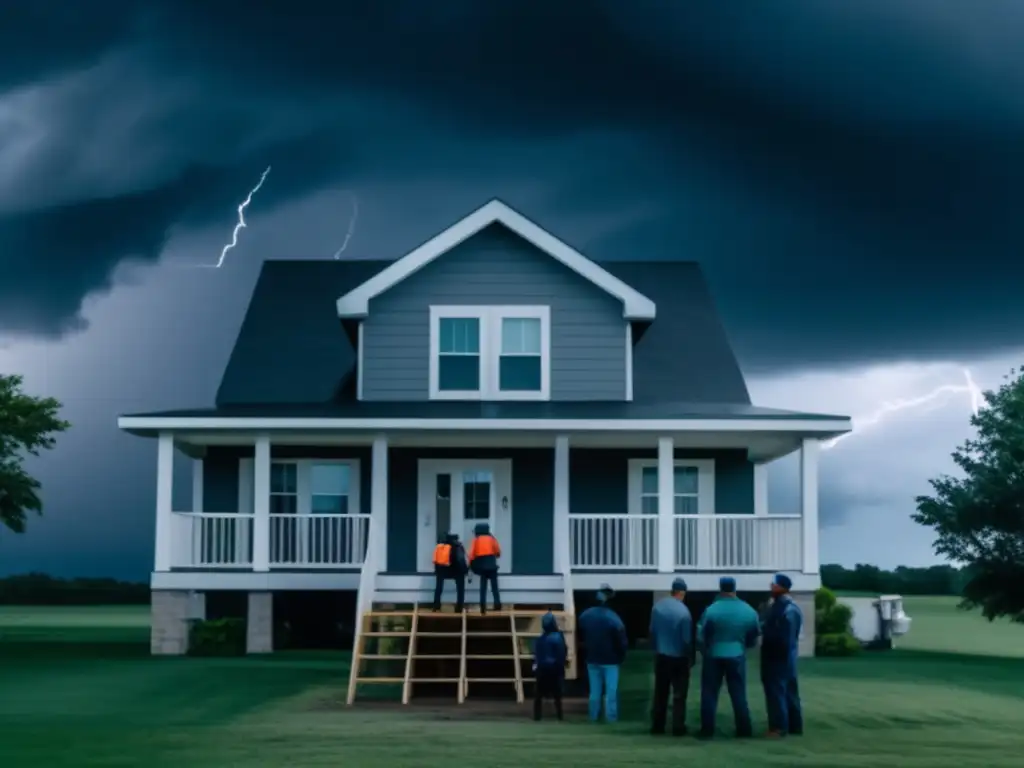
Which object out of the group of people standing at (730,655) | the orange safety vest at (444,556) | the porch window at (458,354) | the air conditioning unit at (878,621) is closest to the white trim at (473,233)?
the porch window at (458,354)

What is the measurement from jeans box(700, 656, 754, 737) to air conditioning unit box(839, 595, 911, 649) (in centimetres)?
1909

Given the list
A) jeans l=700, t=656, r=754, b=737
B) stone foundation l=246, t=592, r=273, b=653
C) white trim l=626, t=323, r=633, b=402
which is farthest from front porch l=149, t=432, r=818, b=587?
jeans l=700, t=656, r=754, b=737

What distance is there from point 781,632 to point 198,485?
18.9 meters

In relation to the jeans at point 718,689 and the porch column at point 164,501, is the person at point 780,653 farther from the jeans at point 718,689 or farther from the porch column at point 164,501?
the porch column at point 164,501

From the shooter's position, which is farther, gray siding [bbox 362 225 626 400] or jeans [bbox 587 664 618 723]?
gray siding [bbox 362 225 626 400]

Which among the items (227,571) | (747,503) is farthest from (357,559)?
(747,503)

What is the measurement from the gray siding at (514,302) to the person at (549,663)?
1208 cm

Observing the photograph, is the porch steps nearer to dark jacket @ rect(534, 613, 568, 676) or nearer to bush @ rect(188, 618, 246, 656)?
dark jacket @ rect(534, 613, 568, 676)

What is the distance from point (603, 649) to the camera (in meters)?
20.0

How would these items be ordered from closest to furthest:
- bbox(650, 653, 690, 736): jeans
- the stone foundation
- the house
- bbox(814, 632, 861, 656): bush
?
1. bbox(650, 653, 690, 736): jeans
2. the house
3. the stone foundation
4. bbox(814, 632, 861, 656): bush

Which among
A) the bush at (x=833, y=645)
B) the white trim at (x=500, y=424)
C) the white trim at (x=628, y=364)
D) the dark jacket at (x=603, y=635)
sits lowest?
the bush at (x=833, y=645)

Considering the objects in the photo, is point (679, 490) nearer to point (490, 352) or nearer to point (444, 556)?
point (490, 352)

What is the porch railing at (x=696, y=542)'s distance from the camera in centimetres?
3039

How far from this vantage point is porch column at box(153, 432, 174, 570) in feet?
98.2
